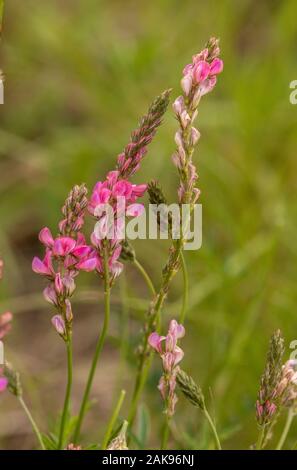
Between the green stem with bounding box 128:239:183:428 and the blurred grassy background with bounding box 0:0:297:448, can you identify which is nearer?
the green stem with bounding box 128:239:183:428

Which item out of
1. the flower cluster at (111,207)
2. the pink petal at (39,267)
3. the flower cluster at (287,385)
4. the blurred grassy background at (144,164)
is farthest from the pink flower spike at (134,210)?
the blurred grassy background at (144,164)

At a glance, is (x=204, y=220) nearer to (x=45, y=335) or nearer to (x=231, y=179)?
(x=231, y=179)

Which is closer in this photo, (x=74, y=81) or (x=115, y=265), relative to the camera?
(x=115, y=265)

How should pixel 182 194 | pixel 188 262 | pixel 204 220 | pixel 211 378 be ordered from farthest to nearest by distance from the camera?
pixel 204 220 < pixel 188 262 < pixel 211 378 < pixel 182 194

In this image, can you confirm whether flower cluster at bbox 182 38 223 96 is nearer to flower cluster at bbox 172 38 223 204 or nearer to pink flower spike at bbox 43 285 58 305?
flower cluster at bbox 172 38 223 204

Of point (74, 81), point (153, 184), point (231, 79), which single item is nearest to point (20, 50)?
point (74, 81)

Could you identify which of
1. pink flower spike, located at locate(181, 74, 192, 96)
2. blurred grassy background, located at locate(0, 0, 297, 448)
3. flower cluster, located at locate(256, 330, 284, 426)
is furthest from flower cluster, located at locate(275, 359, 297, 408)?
blurred grassy background, located at locate(0, 0, 297, 448)

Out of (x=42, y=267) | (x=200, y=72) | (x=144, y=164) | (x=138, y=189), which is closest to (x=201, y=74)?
(x=200, y=72)

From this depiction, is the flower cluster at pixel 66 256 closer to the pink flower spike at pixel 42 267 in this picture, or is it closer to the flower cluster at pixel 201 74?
the pink flower spike at pixel 42 267
